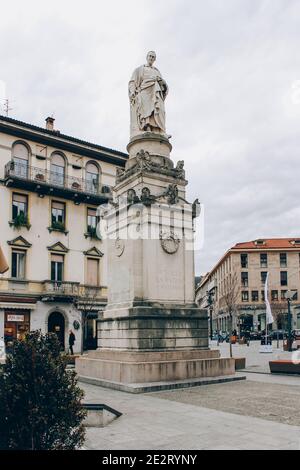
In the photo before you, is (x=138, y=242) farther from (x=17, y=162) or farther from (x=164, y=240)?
(x=17, y=162)

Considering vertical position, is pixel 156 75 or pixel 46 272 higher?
pixel 156 75

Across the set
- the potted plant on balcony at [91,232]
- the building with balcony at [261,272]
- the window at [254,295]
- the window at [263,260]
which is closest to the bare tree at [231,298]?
the building with balcony at [261,272]

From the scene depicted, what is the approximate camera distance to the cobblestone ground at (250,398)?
847 centimetres

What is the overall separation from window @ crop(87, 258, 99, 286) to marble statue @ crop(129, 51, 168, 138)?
21.0m

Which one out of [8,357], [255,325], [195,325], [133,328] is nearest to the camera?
[8,357]

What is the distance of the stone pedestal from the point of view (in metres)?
12.6

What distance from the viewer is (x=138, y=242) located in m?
→ 13.7

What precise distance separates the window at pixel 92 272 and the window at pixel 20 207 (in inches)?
244

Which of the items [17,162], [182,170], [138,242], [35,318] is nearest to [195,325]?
[138,242]

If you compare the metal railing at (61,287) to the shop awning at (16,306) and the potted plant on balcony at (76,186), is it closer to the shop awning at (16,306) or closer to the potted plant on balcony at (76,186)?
the shop awning at (16,306)

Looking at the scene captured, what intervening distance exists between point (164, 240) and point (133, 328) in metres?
2.82

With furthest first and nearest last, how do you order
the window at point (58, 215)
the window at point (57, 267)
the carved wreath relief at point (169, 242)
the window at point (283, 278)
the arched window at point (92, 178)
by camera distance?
the window at point (283, 278)
the arched window at point (92, 178)
the window at point (58, 215)
the window at point (57, 267)
the carved wreath relief at point (169, 242)

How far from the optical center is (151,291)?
13477mm

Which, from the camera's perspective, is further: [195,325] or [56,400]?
[195,325]
